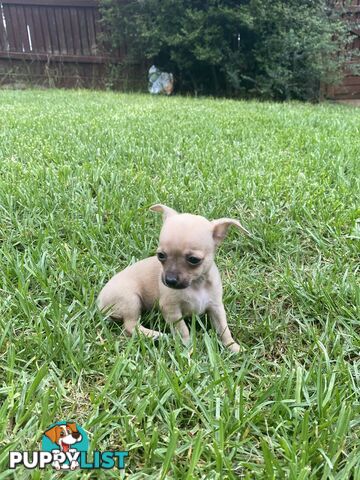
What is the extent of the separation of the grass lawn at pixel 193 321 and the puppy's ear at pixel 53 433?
25 millimetres

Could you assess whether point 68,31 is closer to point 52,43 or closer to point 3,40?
point 52,43

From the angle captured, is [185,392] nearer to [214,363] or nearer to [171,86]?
[214,363]

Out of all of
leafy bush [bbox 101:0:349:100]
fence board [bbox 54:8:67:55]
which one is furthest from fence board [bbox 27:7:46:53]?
leafy bush [bbox 101:0:349:100]

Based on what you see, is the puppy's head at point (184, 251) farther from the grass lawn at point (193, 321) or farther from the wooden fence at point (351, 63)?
the wooden fence at point (351, 63)

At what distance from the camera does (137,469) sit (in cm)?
138

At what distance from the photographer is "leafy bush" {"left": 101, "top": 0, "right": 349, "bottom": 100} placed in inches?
419

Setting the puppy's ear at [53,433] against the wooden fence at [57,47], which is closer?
the puppy's ear at [53,433]

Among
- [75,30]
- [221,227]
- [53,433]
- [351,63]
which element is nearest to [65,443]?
[53,433]

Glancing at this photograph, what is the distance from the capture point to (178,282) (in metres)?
1.79

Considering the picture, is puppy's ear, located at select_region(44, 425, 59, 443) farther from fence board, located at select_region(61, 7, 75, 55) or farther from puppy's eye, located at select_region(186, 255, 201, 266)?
fence board, located at select_region(61, 7, 75, 55)

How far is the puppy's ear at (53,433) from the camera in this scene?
142 centimetres

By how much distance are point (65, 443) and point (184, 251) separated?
2.71 ft

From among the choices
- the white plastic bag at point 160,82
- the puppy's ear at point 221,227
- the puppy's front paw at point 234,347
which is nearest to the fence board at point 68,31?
the white plastic bag at point 160,82

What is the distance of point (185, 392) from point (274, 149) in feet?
11.6
